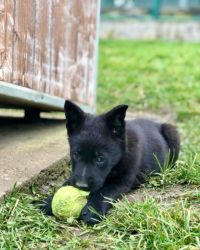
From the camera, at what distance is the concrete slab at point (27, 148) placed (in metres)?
5.31

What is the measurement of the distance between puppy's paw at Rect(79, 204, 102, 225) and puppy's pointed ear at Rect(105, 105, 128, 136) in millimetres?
717

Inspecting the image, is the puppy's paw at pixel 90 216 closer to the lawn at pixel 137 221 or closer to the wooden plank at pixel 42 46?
the lawn at pixel 137 221

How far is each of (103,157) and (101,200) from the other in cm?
34

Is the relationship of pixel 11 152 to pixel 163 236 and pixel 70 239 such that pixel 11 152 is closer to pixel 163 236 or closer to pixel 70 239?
pixel 70 239

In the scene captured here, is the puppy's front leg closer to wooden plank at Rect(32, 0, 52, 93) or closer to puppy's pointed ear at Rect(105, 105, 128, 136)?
puppy's pointed ear at Rect(105, 105, 128, 136)

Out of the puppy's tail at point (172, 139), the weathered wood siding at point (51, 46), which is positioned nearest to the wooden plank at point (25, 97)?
the weathered wood siding at point (51, 46)

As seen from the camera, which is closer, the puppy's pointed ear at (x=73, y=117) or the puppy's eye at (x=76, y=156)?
the puppy's eye at (x=76, y=156)

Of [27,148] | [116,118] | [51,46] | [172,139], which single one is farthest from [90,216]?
[51,46]

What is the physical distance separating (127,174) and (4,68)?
5.12 feet

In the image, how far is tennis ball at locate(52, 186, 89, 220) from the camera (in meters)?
4.61

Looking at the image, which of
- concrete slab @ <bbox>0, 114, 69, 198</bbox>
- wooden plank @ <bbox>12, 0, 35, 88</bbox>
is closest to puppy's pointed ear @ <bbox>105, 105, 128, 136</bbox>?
concrete slab @ <bbox>0, 114, 69, 198</bbox>

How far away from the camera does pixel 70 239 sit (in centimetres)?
427

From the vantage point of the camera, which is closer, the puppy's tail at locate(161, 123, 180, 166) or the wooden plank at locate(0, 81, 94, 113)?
the wooden plank at locate(0, 81, 94, 113)

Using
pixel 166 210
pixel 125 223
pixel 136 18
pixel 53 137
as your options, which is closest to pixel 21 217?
pixel 125 223
